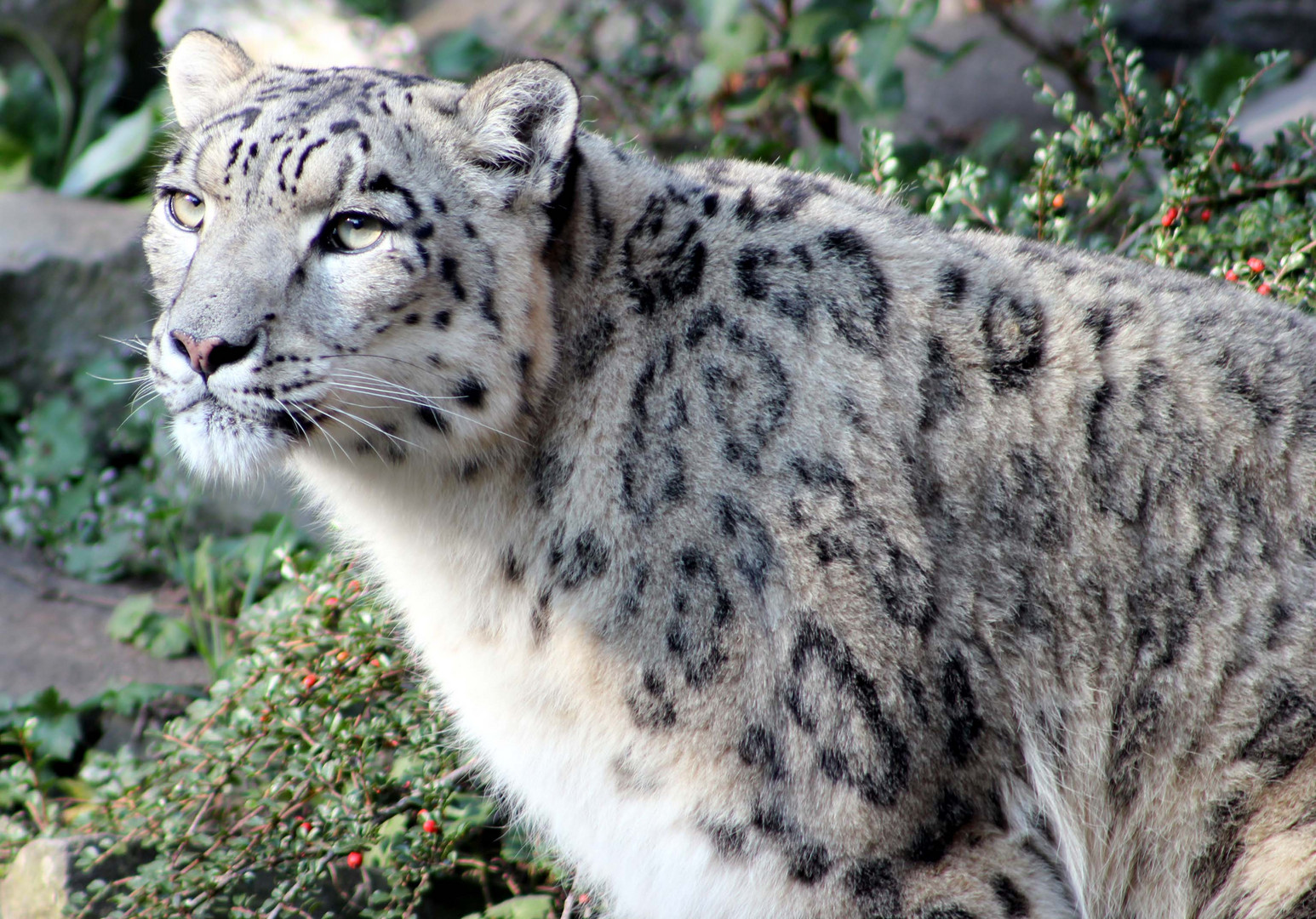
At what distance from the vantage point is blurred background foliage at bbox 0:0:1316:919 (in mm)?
3822

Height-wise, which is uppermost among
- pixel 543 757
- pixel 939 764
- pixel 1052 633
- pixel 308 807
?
pixel 1052 633

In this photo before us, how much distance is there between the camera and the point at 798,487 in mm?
2809

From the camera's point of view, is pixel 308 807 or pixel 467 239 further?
pixel 308 807

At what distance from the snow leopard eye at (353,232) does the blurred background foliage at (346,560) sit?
3.05ft

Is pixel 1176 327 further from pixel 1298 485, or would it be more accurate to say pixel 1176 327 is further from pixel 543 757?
pixel 543 757

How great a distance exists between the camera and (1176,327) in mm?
2992

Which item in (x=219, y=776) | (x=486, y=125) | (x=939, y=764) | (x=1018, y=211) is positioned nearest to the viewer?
(x=939, y=764)

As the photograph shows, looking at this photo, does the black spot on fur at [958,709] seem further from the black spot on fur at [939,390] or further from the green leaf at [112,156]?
the green leaf at [112,156]

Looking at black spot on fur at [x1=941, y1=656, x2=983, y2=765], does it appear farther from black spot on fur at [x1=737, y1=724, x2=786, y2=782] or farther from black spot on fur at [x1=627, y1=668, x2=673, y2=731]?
black spot on fur at [x1=627, y1=668, x2=673, y2=731]

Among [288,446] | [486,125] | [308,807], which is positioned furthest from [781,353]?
[308,807]

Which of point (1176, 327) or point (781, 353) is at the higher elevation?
point (1176, 327)

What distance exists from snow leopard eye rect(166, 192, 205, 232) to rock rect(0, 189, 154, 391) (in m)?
3.81

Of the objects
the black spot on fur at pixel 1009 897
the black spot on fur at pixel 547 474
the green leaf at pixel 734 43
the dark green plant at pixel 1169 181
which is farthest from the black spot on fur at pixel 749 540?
the green leaf at pixel 734 43

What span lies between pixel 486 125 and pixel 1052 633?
5.82 feet
